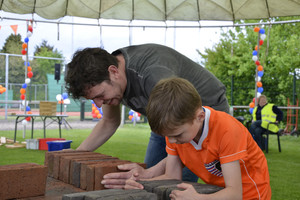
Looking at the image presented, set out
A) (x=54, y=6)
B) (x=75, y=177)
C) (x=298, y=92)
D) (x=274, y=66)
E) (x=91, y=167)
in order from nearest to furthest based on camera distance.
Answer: (x=91, y=167) < (x=75, y=177) < (x=54, y=6) < (x=298, y=92) < (x=274, y=66)

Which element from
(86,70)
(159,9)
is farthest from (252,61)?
(86,70)

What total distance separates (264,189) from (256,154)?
19 cm

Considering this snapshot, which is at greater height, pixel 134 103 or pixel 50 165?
pixel 134 103

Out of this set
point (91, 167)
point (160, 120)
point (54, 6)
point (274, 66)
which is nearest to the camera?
point (160, 120)

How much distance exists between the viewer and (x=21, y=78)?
1978 centimetres

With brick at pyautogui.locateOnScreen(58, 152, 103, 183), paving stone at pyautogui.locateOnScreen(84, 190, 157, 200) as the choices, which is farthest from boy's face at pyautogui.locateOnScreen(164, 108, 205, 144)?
brick at pyautogui.locateOnScreen(58, 152, 103, 183)

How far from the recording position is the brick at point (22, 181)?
1.55 meters

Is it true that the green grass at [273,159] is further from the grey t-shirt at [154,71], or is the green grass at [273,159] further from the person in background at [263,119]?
the grey t-shirt at [154,71]

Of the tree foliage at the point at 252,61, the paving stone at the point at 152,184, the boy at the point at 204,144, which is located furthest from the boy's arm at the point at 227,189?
the tree foliage at the point at 252,61

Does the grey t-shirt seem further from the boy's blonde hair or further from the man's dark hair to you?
the boy's blonde hair

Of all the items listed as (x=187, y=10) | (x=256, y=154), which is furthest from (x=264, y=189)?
(x=187, y=10)

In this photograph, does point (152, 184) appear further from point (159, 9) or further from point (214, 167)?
point (159, 9)

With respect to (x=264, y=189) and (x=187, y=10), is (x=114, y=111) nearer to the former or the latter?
(x=264, y=189)

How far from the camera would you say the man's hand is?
172cm
